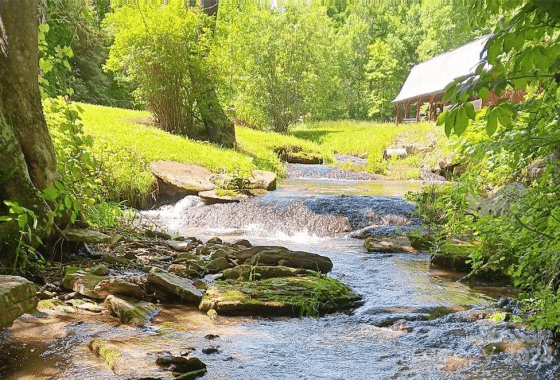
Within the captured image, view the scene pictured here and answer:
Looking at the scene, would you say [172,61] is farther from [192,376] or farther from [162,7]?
[192,376]

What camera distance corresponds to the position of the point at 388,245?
6.40 meters

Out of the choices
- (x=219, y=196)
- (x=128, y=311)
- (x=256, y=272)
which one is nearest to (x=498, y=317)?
(x=256, y=272)

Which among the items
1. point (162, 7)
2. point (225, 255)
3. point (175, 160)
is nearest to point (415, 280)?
point (225, 255)

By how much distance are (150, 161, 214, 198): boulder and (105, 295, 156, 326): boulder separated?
18.5ft

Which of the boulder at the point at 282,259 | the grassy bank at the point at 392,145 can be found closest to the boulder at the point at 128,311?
the boulder at the point at 282,259

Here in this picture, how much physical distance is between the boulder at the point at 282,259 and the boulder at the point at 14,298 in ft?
7.91

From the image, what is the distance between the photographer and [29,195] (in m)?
3.33

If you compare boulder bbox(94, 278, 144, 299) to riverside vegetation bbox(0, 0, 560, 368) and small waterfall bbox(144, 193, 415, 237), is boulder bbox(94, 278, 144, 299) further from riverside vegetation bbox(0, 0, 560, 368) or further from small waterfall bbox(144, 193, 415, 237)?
small waterfall bbox(144, 193, 415, 237)

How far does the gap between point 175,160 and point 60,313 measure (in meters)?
7.29

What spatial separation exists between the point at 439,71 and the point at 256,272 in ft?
74.1

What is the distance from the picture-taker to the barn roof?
20.9m

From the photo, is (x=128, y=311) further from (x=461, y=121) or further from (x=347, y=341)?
(x=461, y=121)

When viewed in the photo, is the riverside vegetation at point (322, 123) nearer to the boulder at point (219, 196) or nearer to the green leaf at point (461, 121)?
the green leaf at point (461, 121)

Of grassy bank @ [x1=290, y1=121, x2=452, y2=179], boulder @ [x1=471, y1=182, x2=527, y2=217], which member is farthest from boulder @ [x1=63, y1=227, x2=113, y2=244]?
grassy bank @ [x1=290, y1=121, x2=452, y2=179]
